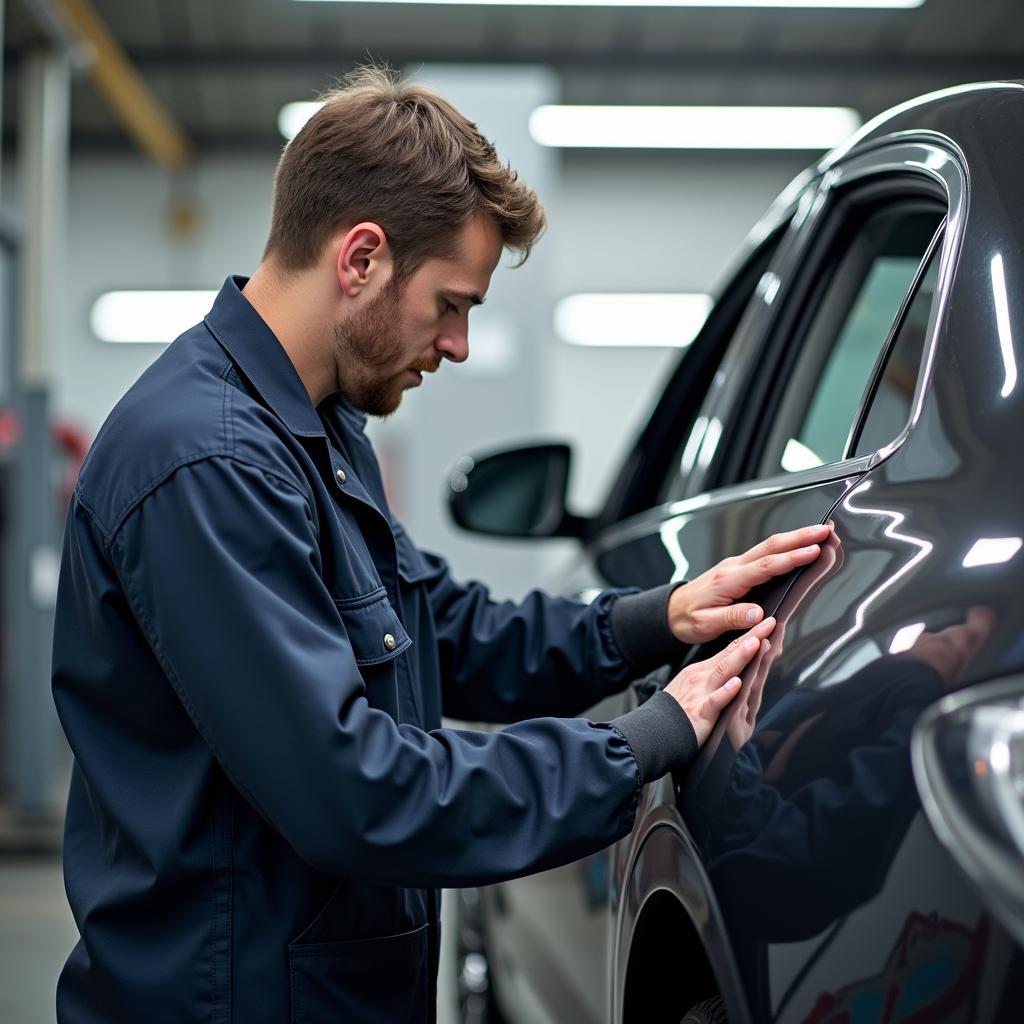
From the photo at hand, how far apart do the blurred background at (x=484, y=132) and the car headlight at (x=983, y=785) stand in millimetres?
2055

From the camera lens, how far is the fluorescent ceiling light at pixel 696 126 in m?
10.1

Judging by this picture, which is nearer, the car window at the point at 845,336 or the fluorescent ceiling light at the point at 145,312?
the car window at the point at 845,336

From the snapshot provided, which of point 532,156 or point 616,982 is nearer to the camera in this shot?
point 616,982

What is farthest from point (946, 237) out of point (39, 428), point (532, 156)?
point (39, 428)

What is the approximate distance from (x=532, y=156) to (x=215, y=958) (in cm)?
532

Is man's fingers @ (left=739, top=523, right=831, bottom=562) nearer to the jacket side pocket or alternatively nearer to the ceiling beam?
the jacket side pocket

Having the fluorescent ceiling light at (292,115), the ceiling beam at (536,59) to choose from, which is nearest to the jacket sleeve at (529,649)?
the fluorescent ceiling light at (292,115)

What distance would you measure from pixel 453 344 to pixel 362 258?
0.16 m

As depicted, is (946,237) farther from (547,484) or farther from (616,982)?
(547,484)

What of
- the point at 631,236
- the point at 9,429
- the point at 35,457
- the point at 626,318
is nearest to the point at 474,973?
the point at 35,457

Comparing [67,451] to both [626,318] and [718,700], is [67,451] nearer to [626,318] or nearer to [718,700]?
[626,318]

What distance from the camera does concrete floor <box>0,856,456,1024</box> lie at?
364 centimetres

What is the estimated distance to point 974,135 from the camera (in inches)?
47.8

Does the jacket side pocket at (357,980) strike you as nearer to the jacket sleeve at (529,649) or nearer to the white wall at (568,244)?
the jacket sleeve at (529,649)
